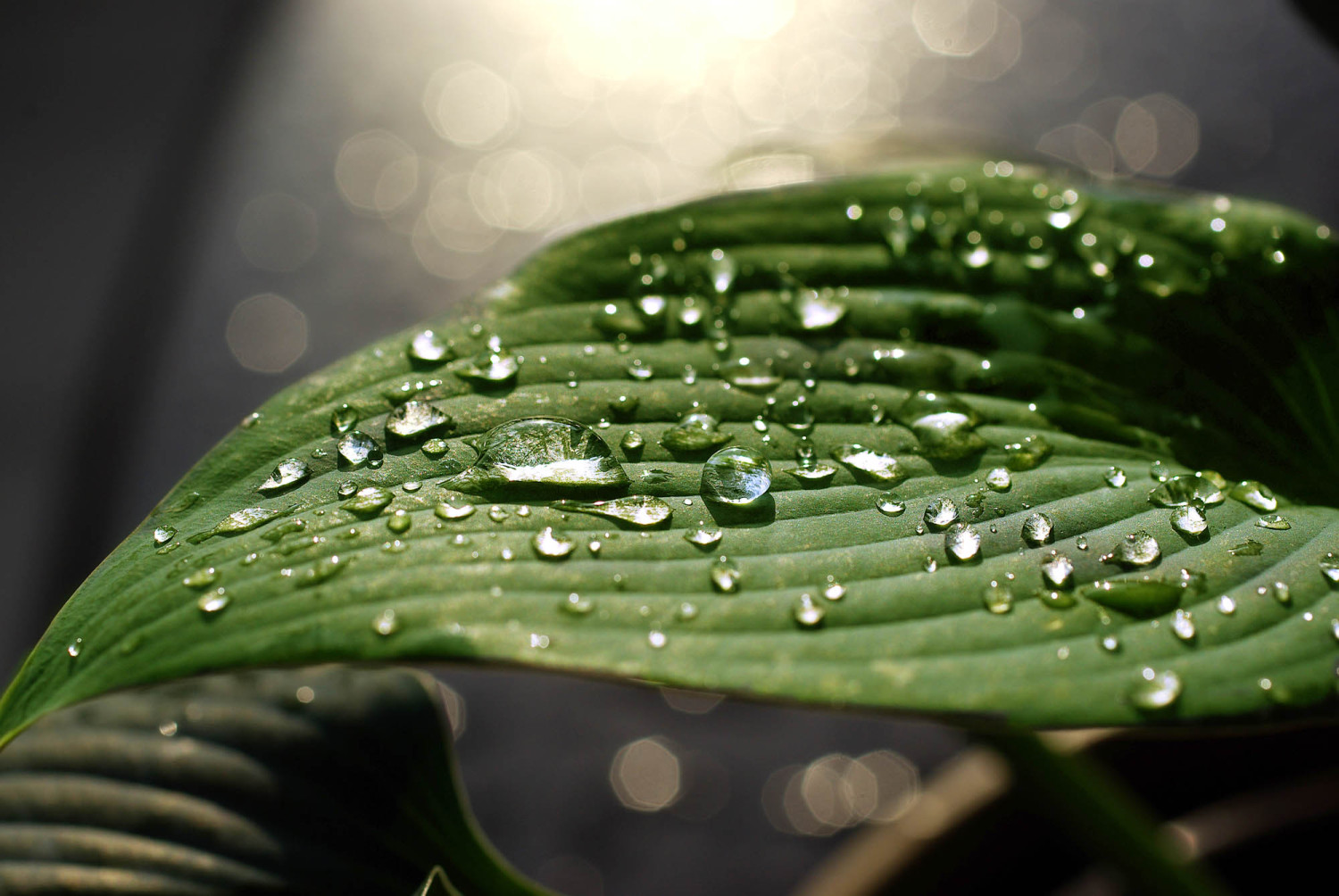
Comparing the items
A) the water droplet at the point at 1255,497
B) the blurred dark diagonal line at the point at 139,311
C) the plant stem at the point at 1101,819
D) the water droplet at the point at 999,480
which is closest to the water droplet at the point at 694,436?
the water droplet at the point at 999,480

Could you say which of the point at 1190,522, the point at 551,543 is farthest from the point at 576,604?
the point at 1190,522

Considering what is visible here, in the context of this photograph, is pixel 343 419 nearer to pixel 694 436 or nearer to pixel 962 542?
pixel 694 436

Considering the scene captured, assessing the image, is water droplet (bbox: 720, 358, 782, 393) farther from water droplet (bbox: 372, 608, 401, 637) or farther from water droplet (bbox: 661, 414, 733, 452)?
water droplet (bbox: 372, 608, 401, 637)

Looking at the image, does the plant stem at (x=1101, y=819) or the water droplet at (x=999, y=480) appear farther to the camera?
the plant stem at (x=1101, y=819)

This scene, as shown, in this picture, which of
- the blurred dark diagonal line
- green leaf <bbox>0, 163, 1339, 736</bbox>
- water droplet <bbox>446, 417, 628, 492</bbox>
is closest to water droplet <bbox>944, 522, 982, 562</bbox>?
green leaf <bbox>0, 163, 1339, 736</bbox>

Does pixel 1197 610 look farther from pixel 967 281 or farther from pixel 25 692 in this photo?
pixel 25 692

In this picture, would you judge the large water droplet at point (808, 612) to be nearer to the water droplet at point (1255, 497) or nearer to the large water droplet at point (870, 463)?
the large water droplet at point (870, 463)
